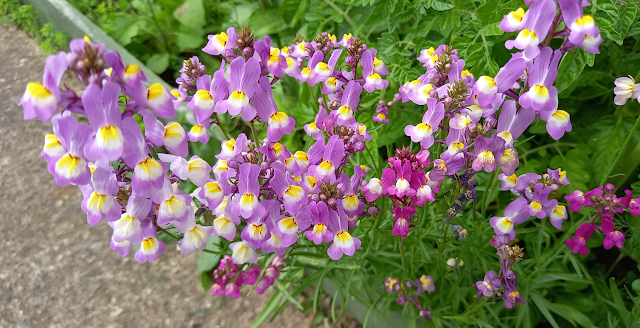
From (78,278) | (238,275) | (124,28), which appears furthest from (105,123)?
(124,28)

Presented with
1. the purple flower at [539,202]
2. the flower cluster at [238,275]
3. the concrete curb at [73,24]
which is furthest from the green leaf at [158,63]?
the purple flower at [539,202]

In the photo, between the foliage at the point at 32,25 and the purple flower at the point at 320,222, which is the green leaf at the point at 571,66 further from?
the foliage at the point at 32,25

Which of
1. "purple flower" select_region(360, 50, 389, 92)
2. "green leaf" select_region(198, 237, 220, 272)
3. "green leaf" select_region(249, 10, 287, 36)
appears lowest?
"green leaf" select_region(198, 237, 220, 272)

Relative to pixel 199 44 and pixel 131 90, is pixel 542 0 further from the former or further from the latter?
pixel 199 44

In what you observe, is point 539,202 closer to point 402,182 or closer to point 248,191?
point 402,182

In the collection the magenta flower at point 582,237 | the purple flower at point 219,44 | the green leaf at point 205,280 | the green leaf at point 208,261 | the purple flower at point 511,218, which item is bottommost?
the green leaf at point 205,280

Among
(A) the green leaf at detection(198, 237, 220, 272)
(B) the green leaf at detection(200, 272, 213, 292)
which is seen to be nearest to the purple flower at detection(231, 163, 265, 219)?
(A) the green leaf at detection(198, 237, 220, 272)

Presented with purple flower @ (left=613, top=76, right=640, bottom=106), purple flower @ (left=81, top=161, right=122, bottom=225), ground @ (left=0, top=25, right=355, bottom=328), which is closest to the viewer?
purple flower @ (left=81, top=161, right=122, bottom=225)

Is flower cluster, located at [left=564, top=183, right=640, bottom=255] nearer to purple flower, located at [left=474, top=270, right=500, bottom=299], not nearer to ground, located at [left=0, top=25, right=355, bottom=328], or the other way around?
purple flower, located at [left=474, top=270, right=500, bottom=299]
